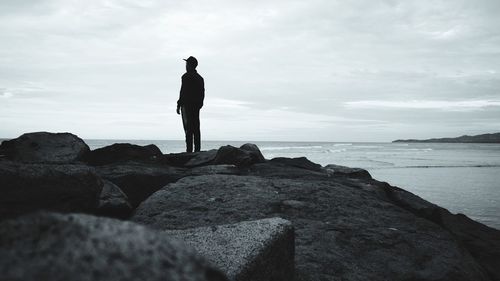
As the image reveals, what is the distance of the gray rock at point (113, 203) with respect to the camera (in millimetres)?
3020

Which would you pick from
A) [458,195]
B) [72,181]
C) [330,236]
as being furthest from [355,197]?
[458,195]

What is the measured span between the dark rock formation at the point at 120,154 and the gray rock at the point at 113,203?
234 cm

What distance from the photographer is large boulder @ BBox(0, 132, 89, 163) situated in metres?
4.77

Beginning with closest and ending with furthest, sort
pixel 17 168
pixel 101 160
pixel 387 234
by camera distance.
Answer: pixel 17 168, pixel 387 234, pixel 101 160

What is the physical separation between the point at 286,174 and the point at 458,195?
644cm

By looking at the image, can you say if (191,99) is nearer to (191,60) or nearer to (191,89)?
(191,89)

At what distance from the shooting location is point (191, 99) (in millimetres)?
7957

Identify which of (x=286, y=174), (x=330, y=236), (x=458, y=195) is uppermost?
(x=286, y=174)

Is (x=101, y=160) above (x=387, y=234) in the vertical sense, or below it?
above

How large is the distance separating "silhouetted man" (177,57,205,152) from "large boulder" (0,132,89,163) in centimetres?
301

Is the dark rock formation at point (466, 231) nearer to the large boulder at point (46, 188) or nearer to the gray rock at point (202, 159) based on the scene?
the gray rock at point (202, 159)

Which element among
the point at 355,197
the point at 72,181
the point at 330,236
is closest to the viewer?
the point at 72,181

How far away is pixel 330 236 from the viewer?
297 cm

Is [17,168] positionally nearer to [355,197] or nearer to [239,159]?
[355,197]
